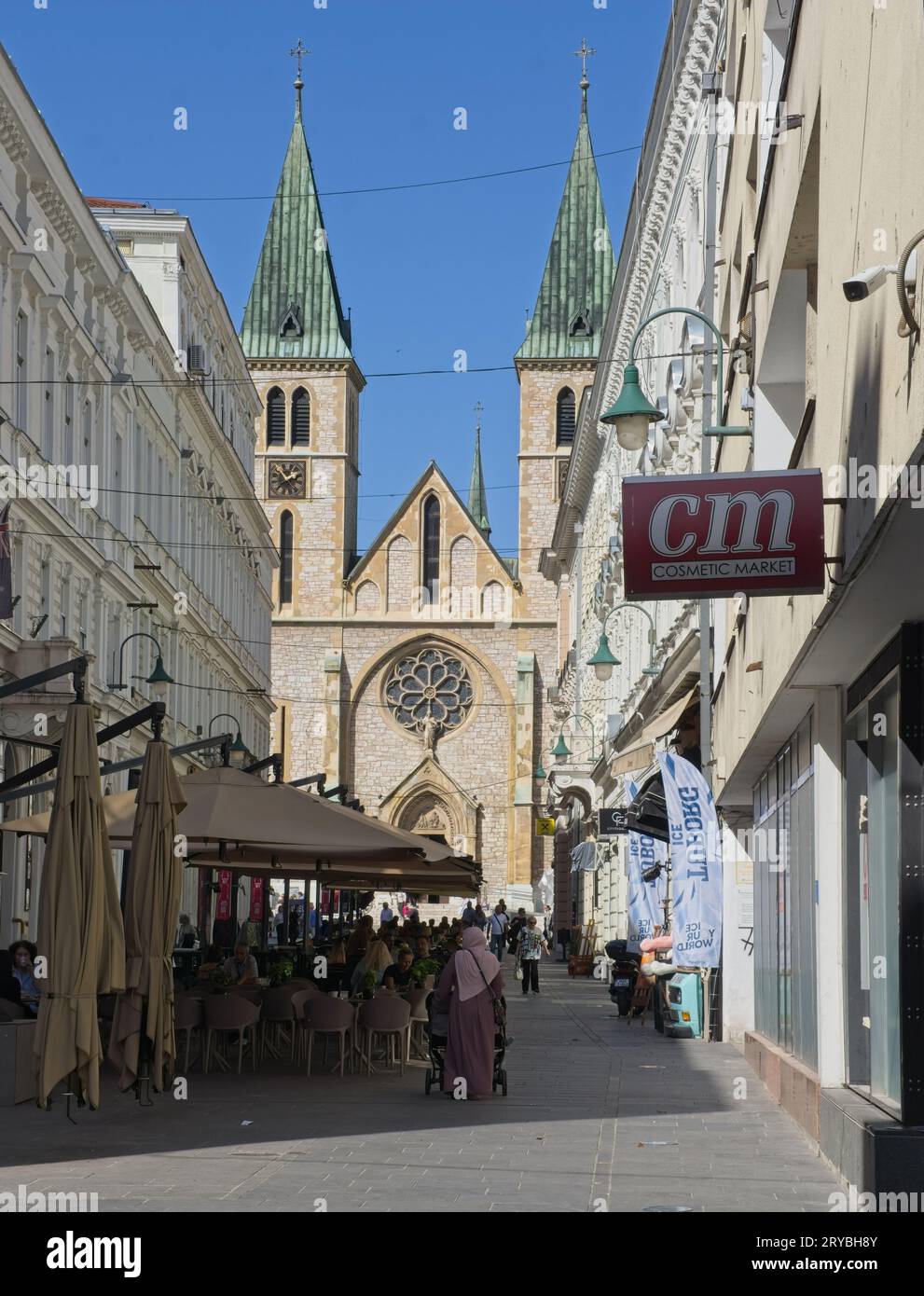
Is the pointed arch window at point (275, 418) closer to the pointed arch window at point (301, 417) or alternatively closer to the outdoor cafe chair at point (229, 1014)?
the pointed arch window at point (301, 417)

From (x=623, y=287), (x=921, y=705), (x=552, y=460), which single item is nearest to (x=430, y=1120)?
(x=921, y=705)

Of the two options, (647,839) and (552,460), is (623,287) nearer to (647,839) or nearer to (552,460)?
(647,839)

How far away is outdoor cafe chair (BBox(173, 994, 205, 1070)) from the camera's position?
54.3 ft

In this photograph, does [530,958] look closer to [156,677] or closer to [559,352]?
[156,677]

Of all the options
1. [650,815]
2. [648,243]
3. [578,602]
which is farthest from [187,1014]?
[578,602]

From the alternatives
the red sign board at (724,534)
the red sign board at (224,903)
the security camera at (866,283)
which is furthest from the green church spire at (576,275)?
the security camera at (866,283)

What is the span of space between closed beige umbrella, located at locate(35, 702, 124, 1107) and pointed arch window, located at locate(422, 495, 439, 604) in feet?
205

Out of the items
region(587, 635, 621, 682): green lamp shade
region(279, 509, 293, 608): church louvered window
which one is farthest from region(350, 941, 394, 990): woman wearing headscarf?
region(279, 509, 293, 608): church louvered window

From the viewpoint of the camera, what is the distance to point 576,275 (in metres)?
80.5

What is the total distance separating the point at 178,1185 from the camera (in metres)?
10.0

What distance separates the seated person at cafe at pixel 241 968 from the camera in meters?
19.3

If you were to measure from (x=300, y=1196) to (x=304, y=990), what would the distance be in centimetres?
851

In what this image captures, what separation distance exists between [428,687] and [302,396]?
13903mm

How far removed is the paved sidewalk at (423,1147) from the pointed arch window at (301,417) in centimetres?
6198
